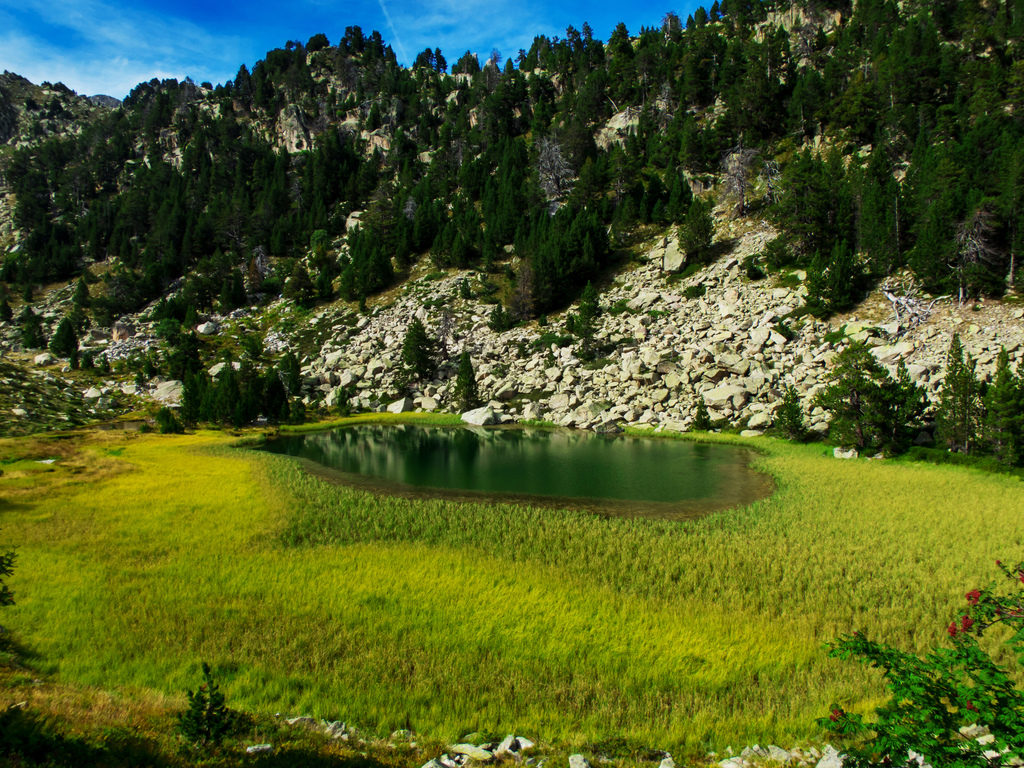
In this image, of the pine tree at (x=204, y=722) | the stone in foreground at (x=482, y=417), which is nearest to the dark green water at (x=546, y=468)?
the stone in foreground at (x=482, y=417)

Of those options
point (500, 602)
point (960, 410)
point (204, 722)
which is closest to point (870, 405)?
point (960, 410)

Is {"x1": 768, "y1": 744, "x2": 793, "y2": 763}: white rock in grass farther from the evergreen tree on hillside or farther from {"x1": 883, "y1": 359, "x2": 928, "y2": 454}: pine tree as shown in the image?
the evergreen tree on hillside

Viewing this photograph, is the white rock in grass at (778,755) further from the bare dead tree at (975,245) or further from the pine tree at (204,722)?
the bare dead tree at (975,245)

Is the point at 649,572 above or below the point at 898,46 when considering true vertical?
below

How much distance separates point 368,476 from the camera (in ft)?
114

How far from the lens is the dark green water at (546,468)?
2803 centimetres

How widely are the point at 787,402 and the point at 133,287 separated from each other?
437 feet

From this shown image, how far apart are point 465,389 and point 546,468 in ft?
108

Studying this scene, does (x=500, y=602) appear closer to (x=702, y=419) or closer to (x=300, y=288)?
(x=702, y=419)

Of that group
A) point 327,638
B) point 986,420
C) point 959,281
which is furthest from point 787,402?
point 327,638

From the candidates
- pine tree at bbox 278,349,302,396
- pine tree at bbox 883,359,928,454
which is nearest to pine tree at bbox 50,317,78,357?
pine tree at bbox 278,349,302,396

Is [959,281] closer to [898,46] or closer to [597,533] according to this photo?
[597,533]

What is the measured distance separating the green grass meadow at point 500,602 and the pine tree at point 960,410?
929 cm

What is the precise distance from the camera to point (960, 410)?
109 ft
